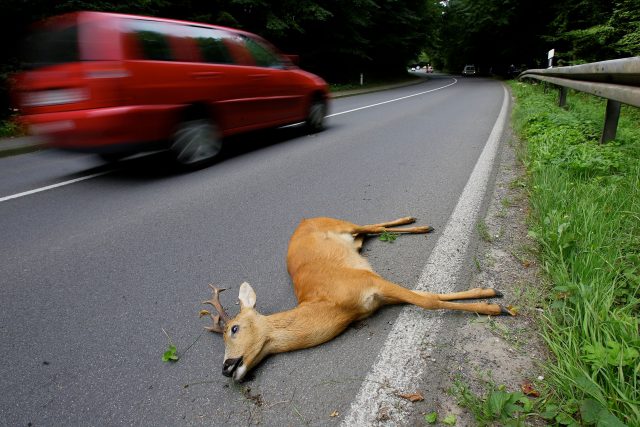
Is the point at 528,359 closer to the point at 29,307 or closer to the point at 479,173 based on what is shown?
the point at 29,307

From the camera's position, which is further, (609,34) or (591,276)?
(609,34)

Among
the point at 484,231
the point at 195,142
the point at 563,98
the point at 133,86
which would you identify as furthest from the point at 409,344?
the point at 563,98

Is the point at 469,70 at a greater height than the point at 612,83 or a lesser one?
greater

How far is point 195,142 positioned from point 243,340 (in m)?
4.52

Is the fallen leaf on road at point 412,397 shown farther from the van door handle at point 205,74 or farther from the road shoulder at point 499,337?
the van door handle at point 205,74

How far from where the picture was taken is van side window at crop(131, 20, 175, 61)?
5.02m

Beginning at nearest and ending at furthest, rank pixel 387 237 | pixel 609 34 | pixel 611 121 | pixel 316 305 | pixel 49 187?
pixel 316 305
pixel 387 237
pixel 611 121
pixel 49 187
pixel 609 34

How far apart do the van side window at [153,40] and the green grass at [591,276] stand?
4742 millimetres

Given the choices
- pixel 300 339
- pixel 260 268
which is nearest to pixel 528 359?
pixel 300 339

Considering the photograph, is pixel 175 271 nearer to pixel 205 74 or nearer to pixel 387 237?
pixel 387 237

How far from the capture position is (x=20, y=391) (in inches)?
76.5

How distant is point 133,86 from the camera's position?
487cm

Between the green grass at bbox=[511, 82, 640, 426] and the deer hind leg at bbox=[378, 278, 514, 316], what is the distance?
0.28m

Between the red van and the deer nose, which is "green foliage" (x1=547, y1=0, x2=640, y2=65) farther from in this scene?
the deer nose
